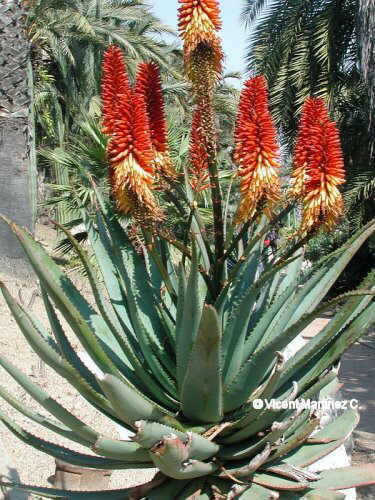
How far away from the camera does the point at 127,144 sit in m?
1.96

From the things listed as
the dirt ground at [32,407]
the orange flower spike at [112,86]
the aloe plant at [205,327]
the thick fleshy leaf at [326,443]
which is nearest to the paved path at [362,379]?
the dirt ground at [32,407]

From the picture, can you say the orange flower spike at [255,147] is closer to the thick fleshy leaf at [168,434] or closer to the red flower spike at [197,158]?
the red flower spike at [197,158]

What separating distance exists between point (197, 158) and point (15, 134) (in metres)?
5.87

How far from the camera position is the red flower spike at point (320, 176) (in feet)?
6.64

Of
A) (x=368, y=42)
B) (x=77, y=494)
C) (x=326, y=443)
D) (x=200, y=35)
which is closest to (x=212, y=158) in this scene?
(x=200, y=35)

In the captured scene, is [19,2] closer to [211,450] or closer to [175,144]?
Result: [175,144]

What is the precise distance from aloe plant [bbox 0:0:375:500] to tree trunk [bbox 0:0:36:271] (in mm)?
5406

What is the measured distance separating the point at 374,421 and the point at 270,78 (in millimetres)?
7626

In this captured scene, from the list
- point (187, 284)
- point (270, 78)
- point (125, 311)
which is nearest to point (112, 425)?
point (125, 311)

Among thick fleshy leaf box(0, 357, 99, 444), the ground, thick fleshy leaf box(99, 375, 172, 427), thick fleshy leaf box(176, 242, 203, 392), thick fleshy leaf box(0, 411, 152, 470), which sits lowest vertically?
the ground

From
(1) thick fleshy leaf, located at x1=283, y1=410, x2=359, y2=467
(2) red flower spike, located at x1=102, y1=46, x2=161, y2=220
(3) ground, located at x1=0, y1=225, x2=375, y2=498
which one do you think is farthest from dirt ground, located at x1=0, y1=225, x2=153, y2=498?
(1) thick fleshy leaf, located at x1=283, y1=410, x2=359, y2=467

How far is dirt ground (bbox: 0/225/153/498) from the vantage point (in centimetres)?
443

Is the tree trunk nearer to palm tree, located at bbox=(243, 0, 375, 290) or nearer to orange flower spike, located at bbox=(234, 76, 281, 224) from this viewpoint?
palm tree, located at bbox=(243, 0, 375, 290)

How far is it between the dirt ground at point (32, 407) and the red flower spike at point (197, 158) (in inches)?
50.1
